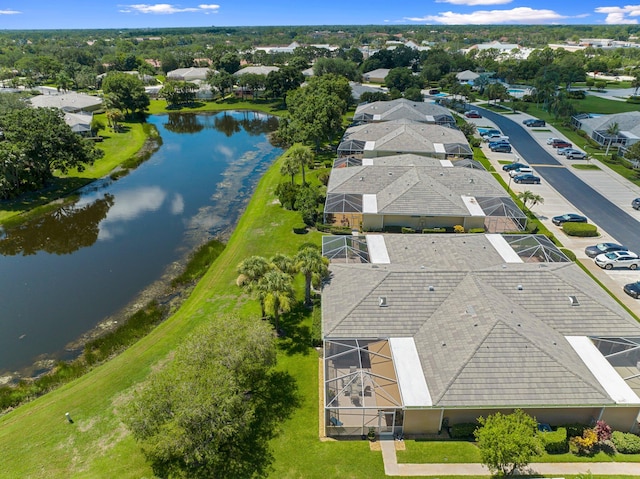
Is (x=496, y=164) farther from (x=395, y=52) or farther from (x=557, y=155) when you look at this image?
(x=395, y=52)

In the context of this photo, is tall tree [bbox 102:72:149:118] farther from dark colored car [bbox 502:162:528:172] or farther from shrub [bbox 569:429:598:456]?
shrub [bbox 569:429:598:456]

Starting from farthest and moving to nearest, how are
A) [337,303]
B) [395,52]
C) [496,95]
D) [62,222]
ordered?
[395,52] → [496,95] → [62,222] → [337,303]

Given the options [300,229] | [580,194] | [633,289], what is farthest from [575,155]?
[300,229]

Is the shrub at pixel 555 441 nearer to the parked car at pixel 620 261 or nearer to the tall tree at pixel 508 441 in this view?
the tall tree at pixel 508 441

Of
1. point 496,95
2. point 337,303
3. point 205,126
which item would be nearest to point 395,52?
point 496,95

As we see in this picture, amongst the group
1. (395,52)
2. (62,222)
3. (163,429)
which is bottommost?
(62,222)

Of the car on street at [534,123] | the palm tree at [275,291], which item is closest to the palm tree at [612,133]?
the car on street at [534,123]

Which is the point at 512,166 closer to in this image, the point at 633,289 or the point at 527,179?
the point at 527,179
